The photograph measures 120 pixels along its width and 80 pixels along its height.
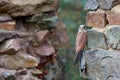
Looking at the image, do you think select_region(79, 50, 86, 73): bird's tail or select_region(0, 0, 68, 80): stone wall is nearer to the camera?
select_region(79, 50, 86, 73): bird's tail

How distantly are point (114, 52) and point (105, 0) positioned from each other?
0.58 ft

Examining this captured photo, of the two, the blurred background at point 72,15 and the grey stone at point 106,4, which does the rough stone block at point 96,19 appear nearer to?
the grey stone at point 106,4

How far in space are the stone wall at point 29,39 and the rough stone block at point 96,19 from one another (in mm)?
1171

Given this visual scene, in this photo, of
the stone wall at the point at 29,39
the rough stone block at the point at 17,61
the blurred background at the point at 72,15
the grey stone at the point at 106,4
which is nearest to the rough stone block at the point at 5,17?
the stone wall at the point at 29,39

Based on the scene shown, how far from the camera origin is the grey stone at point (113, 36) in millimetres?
1014

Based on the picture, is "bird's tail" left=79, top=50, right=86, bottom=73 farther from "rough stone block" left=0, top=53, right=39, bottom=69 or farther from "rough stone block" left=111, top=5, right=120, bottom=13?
"rough stone block" left=0, top=53, right=39, bottom=69

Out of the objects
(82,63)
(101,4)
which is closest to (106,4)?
(101,4)

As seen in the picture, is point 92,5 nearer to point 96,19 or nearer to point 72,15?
point 96,19

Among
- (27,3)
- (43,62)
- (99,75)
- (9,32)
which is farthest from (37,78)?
(99,75)

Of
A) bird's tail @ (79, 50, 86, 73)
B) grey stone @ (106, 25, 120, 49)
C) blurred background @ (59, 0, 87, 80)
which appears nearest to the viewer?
grey stone @ (106, 25, 120, 49)

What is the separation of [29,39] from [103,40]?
4.42 ft

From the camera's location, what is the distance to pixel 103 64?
105 cm

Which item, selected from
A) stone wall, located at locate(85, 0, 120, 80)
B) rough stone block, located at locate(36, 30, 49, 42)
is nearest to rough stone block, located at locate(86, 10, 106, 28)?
stone wall, located at locate(85, 0, 120, 80)

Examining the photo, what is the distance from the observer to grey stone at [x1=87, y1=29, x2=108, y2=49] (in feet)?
3.50
